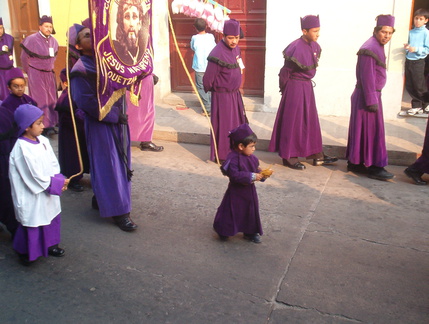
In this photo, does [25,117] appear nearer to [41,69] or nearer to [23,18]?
[41,69]

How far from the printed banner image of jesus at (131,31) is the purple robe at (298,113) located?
8.18 ft

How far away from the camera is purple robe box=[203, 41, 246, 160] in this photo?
271 inches

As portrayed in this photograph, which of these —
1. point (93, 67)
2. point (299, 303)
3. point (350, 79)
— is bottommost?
point (299, 303)

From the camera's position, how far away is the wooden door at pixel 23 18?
12.2 meters

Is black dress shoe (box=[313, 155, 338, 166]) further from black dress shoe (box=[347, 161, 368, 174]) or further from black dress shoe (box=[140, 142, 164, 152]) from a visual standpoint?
black dress shoe (box=[140, 142, 164, 152])

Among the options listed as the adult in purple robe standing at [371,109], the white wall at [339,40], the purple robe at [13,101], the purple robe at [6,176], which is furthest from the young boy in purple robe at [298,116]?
the purple robe at [6,176]

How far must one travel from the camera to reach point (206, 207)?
5.85 metres

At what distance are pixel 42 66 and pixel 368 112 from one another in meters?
5.38

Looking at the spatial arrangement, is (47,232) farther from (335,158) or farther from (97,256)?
(335,158)

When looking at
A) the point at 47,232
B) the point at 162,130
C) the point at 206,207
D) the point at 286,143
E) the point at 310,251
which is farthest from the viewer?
the point at 162,130

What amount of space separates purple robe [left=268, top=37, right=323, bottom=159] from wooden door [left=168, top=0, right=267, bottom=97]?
3.15m

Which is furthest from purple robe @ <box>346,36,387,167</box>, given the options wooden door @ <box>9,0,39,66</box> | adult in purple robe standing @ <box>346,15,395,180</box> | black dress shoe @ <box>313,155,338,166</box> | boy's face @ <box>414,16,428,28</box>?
wooden door @ <box>9,0,39,66</box>

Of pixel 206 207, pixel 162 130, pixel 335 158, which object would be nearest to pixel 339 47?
pixel 335 158

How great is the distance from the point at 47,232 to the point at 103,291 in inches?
30.3
